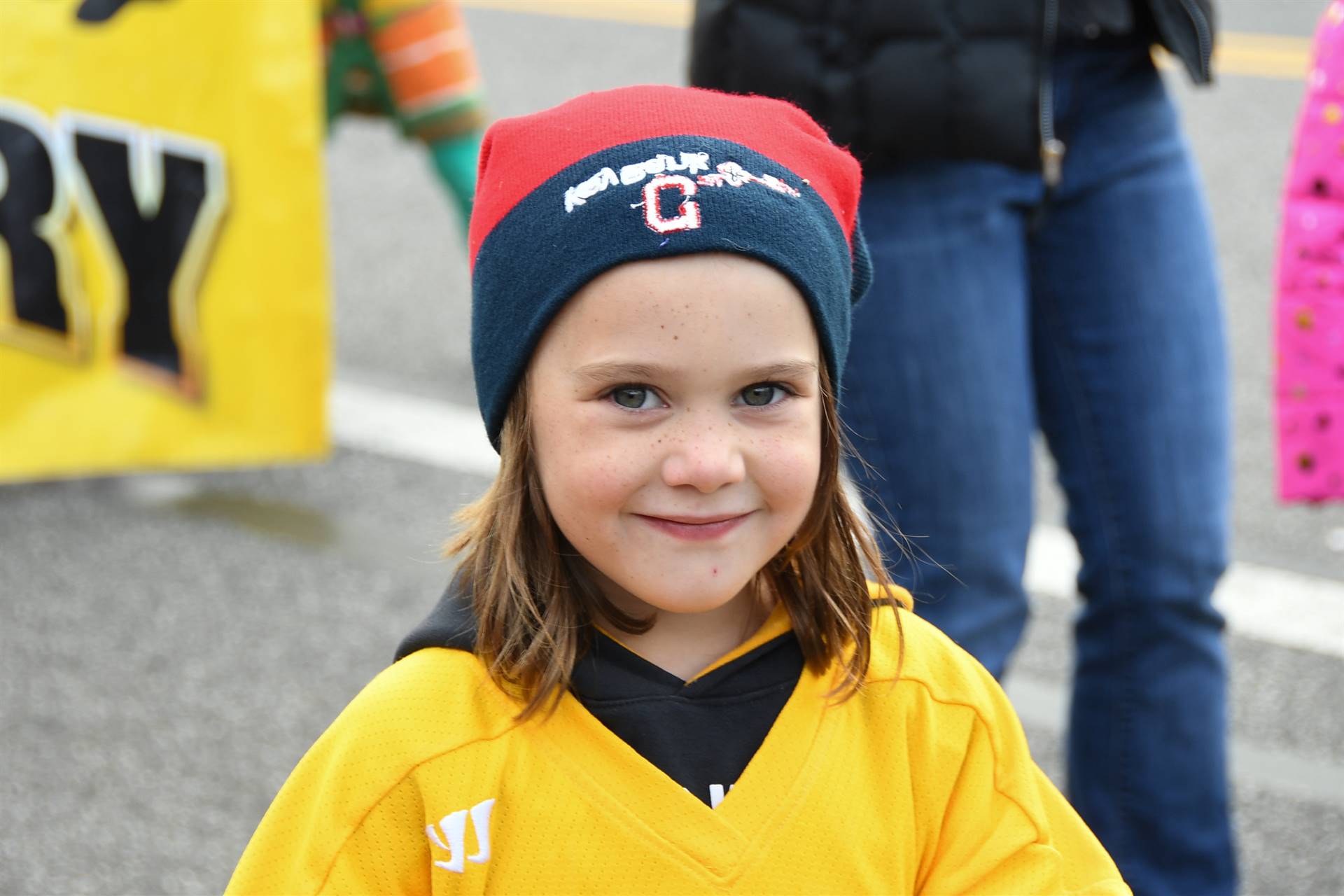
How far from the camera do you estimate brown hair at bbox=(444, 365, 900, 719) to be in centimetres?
153

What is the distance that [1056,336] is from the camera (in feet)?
7.68

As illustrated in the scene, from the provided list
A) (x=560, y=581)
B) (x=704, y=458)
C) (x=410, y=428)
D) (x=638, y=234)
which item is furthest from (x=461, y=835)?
(x=410, y=428)

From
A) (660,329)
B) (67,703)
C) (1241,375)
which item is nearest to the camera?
(660,329)

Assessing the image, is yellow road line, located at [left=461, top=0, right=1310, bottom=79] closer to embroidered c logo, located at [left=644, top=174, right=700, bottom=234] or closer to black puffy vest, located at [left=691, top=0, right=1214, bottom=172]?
black puffy vest, located at [left=691, top=0, right=1214, bottom=172]

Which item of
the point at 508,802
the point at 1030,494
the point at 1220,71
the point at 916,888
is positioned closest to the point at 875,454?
the point at 1030,494

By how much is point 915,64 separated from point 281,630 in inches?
79.7

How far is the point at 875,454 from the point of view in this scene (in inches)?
86.8

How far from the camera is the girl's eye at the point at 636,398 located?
1455 millimetres

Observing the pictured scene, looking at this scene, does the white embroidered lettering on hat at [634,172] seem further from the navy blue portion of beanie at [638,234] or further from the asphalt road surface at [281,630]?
the asphalt road surface at [281,630]

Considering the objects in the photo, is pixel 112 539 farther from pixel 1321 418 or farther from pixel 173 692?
pixel 1321 418

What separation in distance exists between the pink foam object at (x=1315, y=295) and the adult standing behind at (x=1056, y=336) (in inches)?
6.7

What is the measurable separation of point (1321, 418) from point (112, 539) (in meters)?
2.75

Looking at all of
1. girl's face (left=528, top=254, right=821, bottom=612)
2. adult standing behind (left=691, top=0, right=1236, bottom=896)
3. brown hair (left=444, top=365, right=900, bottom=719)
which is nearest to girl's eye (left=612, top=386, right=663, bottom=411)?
girl's face (left=528, top=254, right=821, bottom=612)

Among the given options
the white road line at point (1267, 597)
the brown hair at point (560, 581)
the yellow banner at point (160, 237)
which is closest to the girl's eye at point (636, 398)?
the brown hair at point (560, 581)
